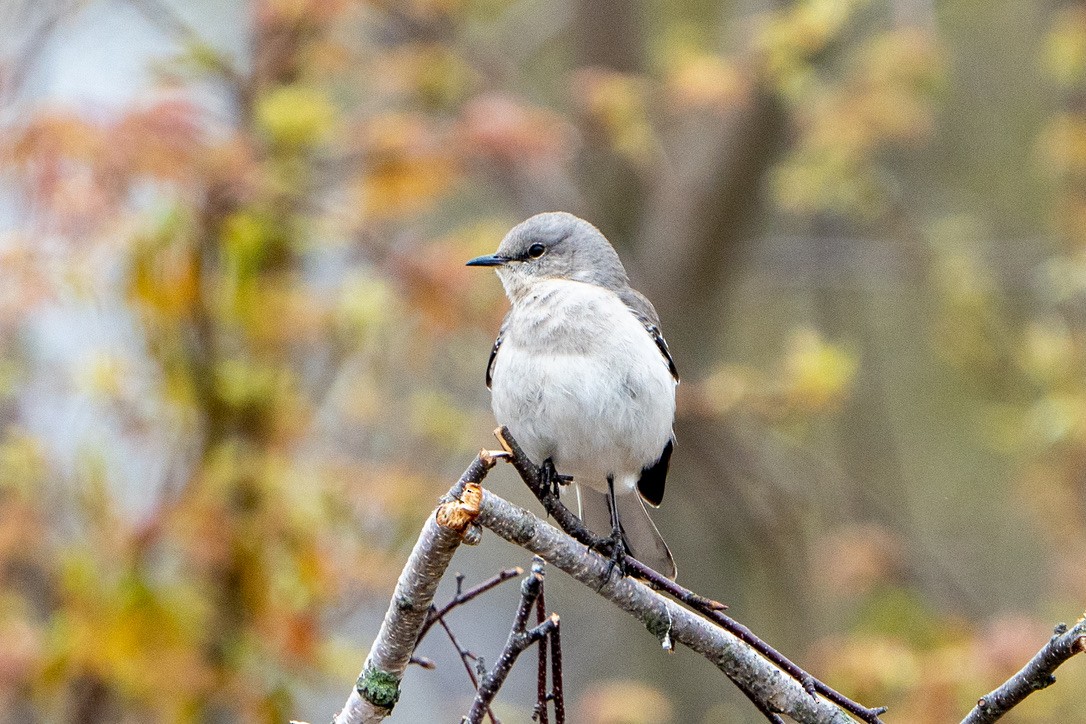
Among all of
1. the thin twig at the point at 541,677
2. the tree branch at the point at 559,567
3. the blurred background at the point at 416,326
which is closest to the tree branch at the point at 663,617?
the tree branch at the point at 559,567

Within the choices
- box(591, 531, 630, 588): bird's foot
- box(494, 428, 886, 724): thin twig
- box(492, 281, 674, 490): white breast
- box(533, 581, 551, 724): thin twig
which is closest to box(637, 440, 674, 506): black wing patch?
box(492, 281, 674, 490): white breast

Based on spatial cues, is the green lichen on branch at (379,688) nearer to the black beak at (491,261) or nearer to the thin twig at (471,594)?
the thin twig at (471,594)

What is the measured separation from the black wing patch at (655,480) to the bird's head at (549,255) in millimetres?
708

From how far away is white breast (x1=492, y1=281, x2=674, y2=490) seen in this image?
3.46 m

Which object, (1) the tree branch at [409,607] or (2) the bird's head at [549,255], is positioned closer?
(1) the tree branch at [409,607]

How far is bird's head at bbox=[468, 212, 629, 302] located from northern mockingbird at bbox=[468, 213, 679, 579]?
0.23m

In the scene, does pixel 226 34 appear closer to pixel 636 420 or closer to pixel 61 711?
pixel 61 711

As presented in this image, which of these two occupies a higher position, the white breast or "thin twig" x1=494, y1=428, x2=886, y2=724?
the white breast

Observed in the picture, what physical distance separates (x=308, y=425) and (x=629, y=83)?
95.2 inches

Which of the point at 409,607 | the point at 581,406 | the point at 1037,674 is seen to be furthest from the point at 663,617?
the point at 581,406

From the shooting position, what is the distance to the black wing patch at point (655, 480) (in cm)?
398

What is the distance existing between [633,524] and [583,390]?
0.56 metres

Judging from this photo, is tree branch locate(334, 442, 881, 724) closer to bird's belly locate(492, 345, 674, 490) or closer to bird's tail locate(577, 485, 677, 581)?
bird's tail locate(577, 485, 677, 581)

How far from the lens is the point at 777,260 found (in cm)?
762
